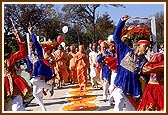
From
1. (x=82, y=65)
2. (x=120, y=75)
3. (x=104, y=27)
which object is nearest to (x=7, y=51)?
(x=120, y=75)

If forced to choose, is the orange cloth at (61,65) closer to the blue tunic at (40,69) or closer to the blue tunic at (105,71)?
the blue tunic at (105,71)

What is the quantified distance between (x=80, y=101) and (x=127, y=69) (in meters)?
2.58

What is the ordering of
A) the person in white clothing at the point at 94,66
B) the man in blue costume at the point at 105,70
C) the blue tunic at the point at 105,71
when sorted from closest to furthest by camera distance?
the man in blue costume at the point at 105,70, the blue tunic at the point at 105,71, the person in white clothing at the point at 94,66

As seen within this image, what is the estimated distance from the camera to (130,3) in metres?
6.41

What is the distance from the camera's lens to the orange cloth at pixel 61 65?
39.0 ft

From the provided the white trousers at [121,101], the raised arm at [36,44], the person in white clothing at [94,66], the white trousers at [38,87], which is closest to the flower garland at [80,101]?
the white trousers at [38,87]

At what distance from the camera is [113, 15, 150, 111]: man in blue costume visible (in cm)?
636

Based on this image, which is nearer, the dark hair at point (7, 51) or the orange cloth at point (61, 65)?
the dark hair at point (7, 51)

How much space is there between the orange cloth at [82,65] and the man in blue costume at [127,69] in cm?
388

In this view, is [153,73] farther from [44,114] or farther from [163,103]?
[44,114]

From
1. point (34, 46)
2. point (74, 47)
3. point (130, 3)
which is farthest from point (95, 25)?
point (130, 3)

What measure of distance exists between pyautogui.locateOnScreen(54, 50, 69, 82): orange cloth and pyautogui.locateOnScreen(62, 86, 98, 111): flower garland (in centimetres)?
127

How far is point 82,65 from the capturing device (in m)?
10.5

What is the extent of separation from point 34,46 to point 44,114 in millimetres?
1306
